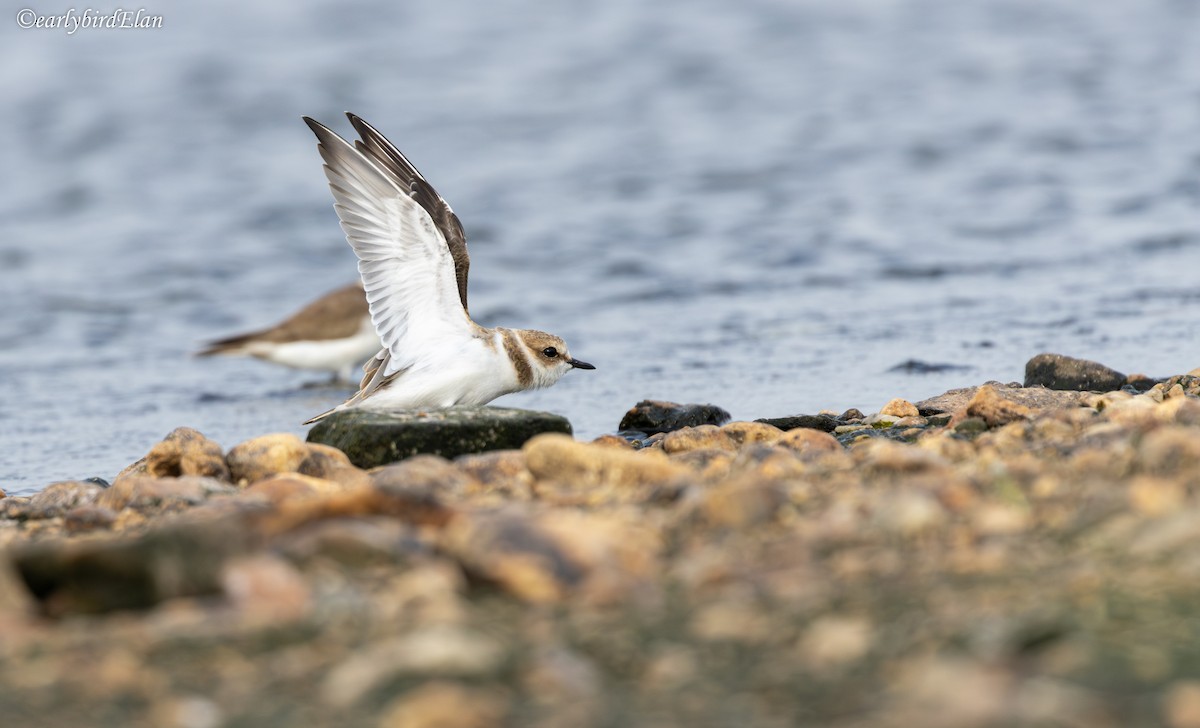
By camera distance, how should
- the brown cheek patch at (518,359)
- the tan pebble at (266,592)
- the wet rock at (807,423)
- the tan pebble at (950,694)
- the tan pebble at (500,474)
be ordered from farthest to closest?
the brown cheek patch at (518,359) → the wet rock at (807,423) → the tan pebble at (500,474) → the tan pebble at (266,592) → the tan pebble at (950,694)

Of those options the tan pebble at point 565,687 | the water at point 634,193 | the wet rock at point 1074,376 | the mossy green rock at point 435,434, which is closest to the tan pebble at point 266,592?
the tan pebble at point 565,687

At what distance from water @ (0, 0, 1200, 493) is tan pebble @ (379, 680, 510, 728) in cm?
417

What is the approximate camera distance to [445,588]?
2.68 meters

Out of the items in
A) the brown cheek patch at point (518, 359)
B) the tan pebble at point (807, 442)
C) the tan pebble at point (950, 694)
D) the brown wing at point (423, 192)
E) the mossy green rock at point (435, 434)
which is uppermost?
the brown wing at point (423, 192)

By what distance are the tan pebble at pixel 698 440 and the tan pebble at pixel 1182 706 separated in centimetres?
278

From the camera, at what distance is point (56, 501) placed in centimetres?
462

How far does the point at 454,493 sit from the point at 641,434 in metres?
2.03

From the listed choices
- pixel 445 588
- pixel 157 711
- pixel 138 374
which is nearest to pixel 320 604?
pixel 445 588

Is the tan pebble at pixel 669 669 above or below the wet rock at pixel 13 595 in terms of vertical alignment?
below

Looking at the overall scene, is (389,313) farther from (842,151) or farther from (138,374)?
(842,151)

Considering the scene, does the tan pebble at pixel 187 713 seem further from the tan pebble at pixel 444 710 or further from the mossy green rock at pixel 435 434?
the mossy green rock at pixel 435 434

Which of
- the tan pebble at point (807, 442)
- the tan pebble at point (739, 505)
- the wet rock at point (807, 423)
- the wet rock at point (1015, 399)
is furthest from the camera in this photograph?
the wet rock at point (807, 423)

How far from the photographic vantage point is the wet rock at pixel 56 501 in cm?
458

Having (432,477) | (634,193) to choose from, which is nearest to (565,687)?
(432,477)
